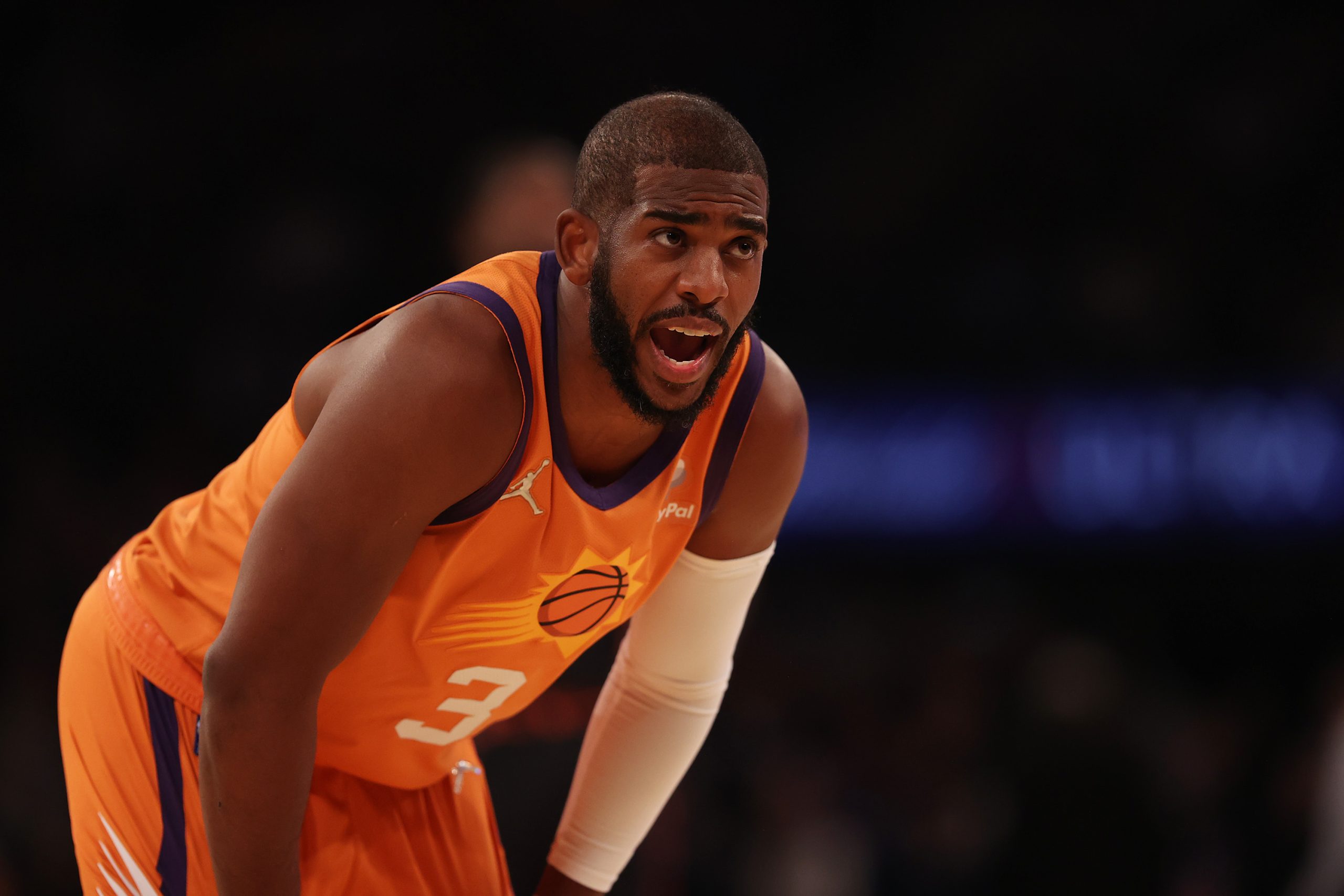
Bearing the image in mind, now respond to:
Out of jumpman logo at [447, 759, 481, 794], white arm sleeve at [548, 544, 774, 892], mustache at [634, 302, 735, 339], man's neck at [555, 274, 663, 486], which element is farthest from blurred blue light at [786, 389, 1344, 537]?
mustache at [634, 302, 735, 339]

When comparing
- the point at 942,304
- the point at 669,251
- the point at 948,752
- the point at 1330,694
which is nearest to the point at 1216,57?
the point at 942,304

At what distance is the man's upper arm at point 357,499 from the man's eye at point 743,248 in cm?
33

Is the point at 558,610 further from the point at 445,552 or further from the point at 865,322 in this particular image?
the point at 865,322

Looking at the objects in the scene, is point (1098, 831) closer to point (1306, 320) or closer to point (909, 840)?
point (909, 840)

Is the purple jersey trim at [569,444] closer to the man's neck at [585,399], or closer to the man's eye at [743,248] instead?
the man's neck at [585,399]

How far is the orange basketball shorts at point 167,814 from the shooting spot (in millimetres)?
1604

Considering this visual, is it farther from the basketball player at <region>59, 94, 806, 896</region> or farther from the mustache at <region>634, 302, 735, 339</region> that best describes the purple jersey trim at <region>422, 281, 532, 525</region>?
the mustache at <region>634, 302, 735, 339</region>

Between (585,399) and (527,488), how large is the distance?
0.44 feet

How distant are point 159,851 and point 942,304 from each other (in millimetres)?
3719

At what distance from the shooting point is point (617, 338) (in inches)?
58.3

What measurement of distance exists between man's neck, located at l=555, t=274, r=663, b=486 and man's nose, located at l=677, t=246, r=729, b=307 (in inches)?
5.3

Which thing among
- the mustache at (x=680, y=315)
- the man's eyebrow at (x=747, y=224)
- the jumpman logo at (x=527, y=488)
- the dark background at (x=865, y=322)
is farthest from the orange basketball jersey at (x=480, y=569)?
the dark background at (x=865, y=322)

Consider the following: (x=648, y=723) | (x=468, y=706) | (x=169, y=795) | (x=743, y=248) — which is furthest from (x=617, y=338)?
(x=169, y=795)

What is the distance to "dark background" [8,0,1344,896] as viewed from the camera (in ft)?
12.9
